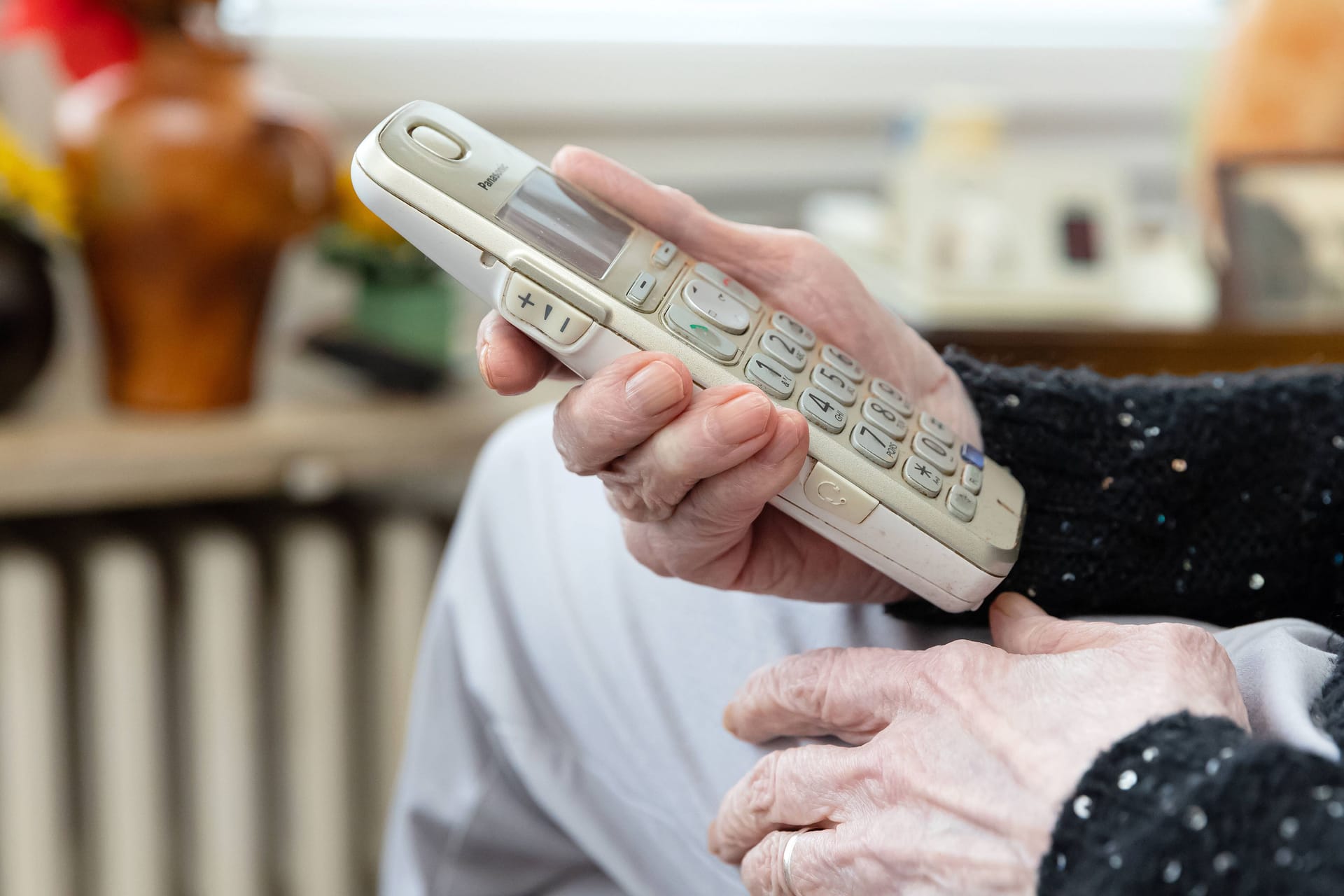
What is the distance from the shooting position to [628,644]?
482mm

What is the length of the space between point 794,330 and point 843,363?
0.02m

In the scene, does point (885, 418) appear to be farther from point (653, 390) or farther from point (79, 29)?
point (79, 29)

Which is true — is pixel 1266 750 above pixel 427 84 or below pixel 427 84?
above

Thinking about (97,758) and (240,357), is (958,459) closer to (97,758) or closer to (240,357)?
(240,357)

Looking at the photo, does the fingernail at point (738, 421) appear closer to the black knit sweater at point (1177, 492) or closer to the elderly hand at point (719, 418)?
the elderly hand at point (719, 418)

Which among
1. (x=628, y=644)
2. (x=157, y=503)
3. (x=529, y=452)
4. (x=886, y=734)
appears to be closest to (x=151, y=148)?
(x=157, y=503)

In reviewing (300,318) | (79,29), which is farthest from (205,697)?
(79,29)

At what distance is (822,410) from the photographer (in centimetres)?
40

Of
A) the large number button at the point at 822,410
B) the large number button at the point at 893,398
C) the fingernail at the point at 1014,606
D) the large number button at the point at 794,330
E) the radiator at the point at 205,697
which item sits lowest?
the radiator at the point at 205,697

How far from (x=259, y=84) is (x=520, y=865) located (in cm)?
72

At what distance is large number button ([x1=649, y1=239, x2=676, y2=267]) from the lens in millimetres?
414

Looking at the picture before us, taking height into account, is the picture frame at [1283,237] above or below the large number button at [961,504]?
below

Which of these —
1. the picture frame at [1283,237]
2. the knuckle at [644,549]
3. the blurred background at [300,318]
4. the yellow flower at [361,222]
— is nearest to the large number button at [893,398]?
the knuckle at [644,549]

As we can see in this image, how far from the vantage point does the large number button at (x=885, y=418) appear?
0.41 m
